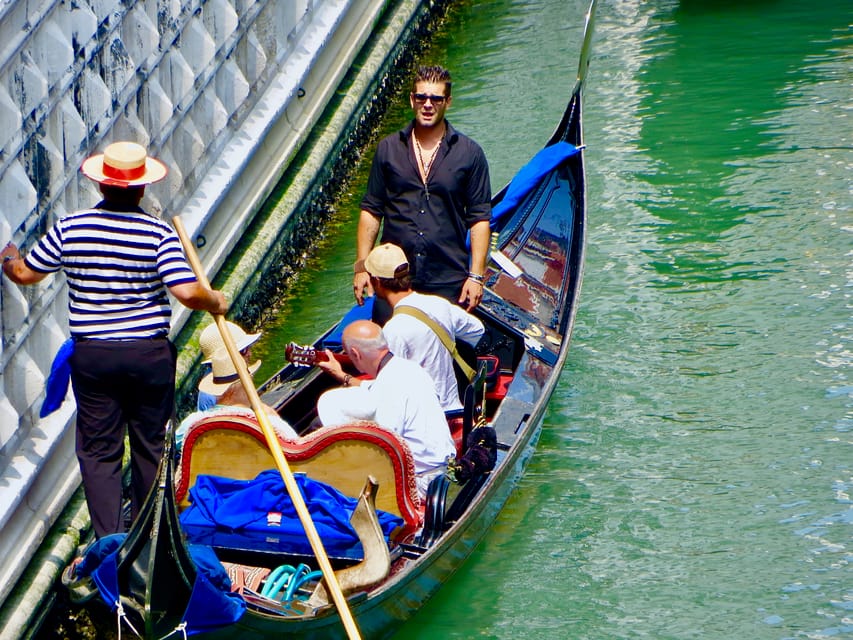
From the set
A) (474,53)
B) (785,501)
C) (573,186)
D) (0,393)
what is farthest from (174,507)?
(474,53)

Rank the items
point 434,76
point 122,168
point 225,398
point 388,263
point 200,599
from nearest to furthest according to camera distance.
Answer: point 200,599, point 122,168, point 225,398, point 388,263, point 434,76

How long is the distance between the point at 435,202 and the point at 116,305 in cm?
A: 153

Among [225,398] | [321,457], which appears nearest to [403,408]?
[321,457]

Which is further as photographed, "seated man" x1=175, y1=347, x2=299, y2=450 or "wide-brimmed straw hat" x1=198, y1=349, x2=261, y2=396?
"wide-brimmed straw hat" x1=198, y1=349, x2=261, y2=396

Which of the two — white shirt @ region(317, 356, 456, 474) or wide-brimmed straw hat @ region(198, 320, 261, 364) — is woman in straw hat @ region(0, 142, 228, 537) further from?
white shirt @ region(317, 356, 456, 474)

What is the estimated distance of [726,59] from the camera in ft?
29.6

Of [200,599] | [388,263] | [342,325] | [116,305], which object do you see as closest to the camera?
[200,599]

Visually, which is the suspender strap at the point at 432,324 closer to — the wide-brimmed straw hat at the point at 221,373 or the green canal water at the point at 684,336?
the wide-brimmed straw hat at the point at 221,373

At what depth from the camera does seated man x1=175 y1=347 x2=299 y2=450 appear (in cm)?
391

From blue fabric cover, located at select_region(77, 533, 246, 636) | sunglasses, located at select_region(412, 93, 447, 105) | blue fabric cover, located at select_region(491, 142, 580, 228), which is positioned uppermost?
blue fabric cover, located at select_region(491, 142, 580, 228)

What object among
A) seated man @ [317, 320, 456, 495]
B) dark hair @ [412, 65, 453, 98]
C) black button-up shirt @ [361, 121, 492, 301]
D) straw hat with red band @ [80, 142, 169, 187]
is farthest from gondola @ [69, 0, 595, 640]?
→ dark hair @ [412, 65, 453, 98]

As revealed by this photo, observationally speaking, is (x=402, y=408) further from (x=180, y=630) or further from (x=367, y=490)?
(x=180, y=630)

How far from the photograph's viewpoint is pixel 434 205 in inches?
193

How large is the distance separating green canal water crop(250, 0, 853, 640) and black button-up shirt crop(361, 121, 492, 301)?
771 mm
